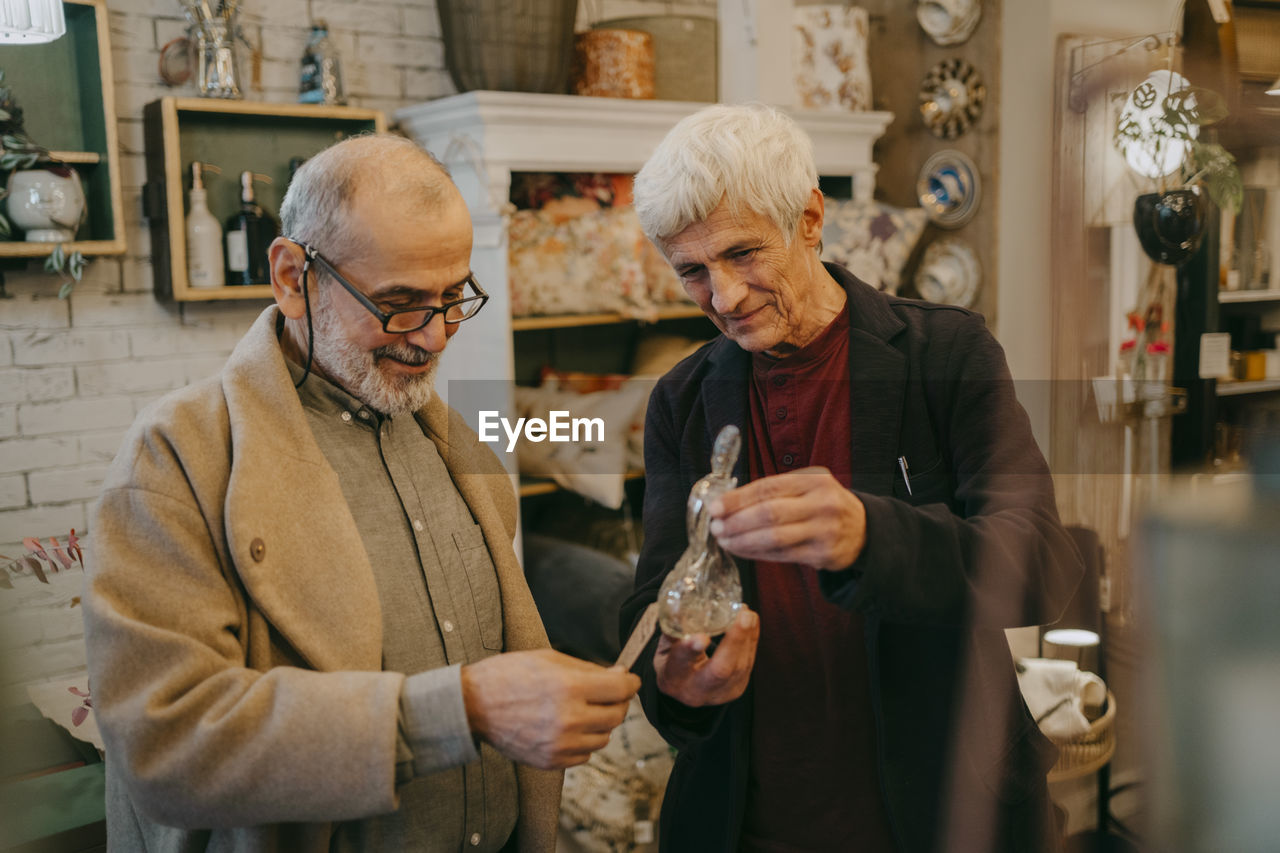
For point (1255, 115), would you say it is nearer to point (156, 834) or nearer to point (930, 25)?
point (156, 834)

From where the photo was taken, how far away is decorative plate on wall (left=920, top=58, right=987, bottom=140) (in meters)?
2.03

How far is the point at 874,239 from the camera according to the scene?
7.97ft

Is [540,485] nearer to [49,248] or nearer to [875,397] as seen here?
[49,248]

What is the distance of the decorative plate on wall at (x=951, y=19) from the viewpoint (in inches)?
77.7

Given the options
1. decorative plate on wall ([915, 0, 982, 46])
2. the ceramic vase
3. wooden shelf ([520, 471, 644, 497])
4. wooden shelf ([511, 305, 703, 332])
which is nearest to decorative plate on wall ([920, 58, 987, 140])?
decorative plate on wall ([915, 0, 982, 46])

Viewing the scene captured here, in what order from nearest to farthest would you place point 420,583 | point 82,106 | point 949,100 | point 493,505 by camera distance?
point 420,583 < point 493,505 < point 82,106 < point 949,100

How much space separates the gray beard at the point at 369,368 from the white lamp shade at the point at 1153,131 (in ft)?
2.04

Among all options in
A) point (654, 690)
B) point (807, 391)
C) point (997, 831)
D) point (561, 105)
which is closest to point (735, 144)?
point (807, 391)

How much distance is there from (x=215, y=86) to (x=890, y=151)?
165cm

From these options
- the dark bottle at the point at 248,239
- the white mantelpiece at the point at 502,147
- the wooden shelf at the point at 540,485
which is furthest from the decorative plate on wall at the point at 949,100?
the dark bottle at the point at 248,239

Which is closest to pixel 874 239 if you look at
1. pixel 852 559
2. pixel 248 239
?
pixel 248 239

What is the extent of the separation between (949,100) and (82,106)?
5.86 ft

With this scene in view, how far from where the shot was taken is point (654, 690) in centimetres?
97

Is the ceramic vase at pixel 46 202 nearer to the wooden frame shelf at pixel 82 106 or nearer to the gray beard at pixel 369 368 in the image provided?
the wooden frame shelf at pixel 82 106
